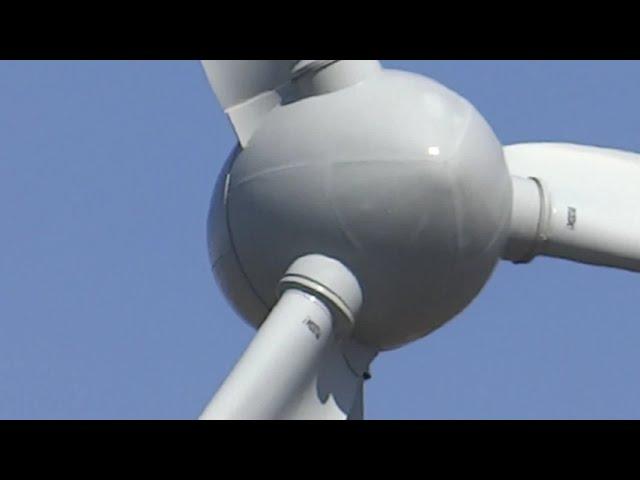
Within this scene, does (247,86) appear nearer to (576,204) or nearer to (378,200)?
(378,200)

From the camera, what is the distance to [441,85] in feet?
31.9

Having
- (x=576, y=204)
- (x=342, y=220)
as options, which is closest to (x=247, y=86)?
(x=342, y=220)

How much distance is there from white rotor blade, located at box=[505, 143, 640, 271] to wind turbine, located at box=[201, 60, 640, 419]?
0.05 m

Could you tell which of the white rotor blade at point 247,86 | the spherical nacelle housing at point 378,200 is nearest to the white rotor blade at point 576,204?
the spherical nacelle housing at point 378,200

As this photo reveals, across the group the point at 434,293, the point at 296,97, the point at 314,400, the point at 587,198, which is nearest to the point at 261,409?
the point at 314,400

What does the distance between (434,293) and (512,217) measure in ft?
2.60

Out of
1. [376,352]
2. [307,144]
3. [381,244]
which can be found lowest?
[376,352]

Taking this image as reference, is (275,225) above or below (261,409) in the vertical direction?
above

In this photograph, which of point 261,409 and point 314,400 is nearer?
point 261,409

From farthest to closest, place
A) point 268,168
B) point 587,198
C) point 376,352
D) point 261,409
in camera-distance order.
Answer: point 587,198 < point 376,352 < point 268,168 < point 261,409

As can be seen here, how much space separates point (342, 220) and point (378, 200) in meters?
0.23

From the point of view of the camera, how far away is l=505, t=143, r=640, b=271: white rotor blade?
33.0 ft

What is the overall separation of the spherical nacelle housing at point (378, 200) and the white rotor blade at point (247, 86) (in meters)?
0.11

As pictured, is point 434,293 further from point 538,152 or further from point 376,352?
point 538,152
